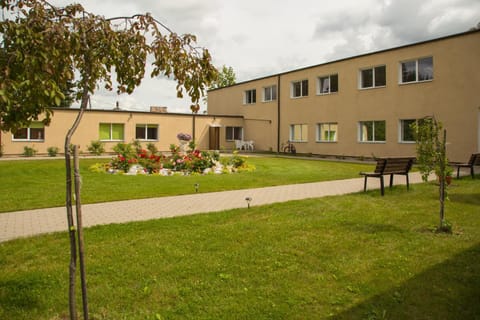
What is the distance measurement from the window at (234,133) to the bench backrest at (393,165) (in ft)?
84.6

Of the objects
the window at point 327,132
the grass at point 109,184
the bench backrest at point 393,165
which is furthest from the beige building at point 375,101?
the bench backrest at point 393,165

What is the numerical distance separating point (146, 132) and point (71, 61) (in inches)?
1135

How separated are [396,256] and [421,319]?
161cm

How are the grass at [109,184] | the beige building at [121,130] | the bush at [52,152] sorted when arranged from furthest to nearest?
1. the beige building at [121,130]
2. the bush at [52,152]
3. the grass at [109,184]

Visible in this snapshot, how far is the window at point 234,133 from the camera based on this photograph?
36.1 metres

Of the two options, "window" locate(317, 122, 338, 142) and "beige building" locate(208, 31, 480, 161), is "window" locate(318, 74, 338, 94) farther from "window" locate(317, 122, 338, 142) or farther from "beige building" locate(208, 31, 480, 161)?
"window" locate(317, 122, 338, 142)

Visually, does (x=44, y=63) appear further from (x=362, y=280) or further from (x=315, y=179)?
(x=315, y=179)

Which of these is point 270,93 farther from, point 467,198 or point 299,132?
point 467,198

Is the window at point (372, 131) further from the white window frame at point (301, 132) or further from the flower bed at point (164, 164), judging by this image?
the flower bed at point (164, 164)

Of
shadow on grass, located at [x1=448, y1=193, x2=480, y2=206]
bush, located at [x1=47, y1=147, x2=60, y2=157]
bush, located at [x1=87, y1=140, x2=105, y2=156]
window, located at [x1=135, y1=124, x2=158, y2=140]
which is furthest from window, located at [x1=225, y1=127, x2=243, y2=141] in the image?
shadow on grass, located at [x1=448, y1=193, x2=480, y2=206]

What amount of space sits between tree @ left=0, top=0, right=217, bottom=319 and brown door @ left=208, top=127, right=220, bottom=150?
102 feet

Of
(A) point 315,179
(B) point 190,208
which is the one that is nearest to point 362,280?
(B) point 190,208

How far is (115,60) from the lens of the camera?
3367mm

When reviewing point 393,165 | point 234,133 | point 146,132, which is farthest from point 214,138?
point 393,165
